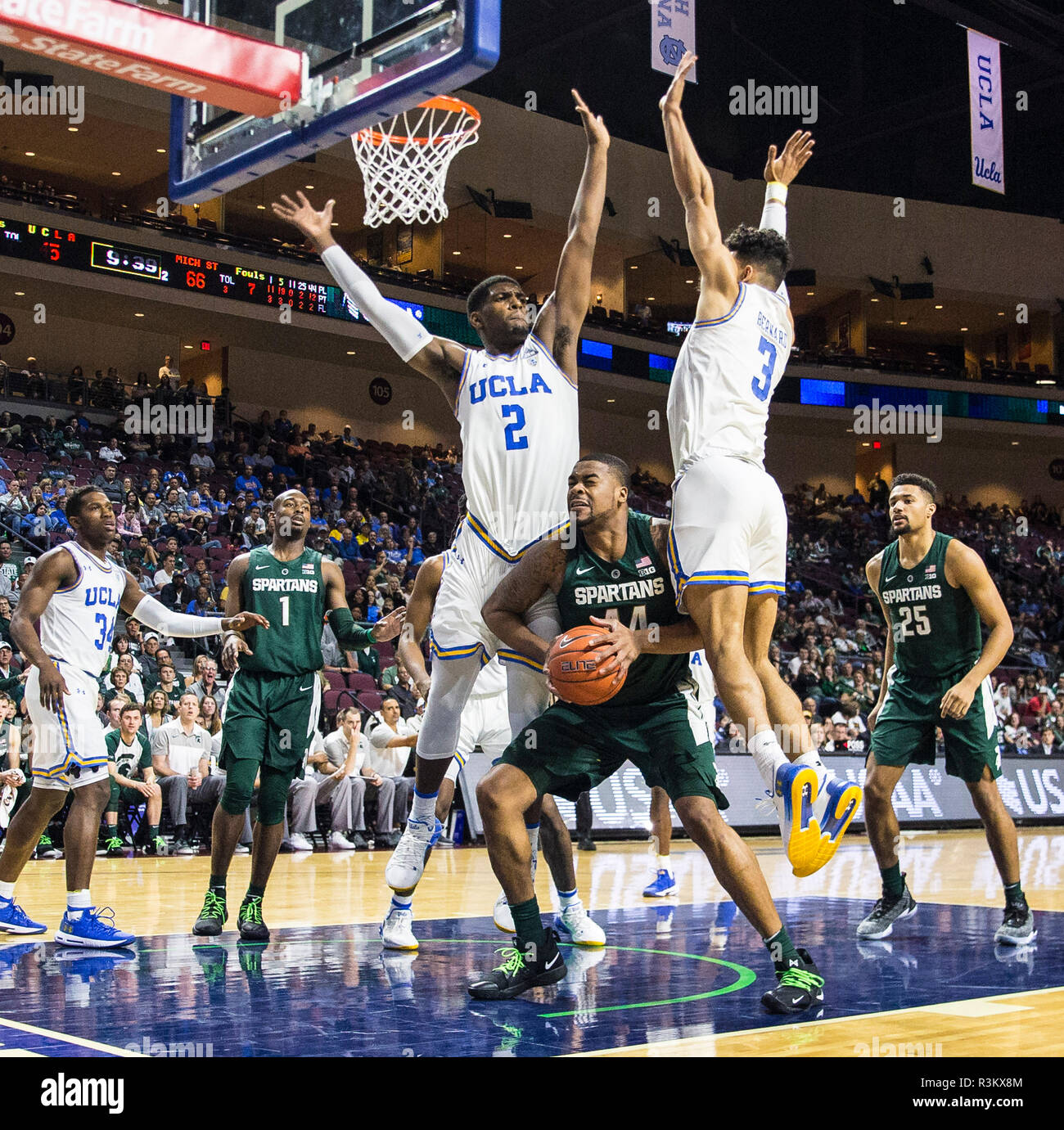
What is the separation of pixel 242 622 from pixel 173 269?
1898cm

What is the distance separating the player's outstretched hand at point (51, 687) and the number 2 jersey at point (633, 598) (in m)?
2.46

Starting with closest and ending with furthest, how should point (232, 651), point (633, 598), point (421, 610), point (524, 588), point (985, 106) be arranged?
point (633, 598) → point (524, 588) → point (232, 651) → point (421, 610) → point (985, 106)

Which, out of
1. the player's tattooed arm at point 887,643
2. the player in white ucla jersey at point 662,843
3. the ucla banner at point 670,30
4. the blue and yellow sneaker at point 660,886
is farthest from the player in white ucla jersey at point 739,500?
the ucla banner at point 670,30

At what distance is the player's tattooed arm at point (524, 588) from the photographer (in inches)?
186

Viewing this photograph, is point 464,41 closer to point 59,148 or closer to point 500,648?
point 500,648

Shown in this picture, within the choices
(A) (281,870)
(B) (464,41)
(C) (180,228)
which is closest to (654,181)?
(C) (180,228)

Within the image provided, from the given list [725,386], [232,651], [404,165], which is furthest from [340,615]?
[404,165]

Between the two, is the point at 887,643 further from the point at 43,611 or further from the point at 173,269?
the point at 173,269

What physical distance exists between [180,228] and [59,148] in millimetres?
4291

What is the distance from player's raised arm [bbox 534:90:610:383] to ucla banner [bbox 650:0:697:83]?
54.3ft

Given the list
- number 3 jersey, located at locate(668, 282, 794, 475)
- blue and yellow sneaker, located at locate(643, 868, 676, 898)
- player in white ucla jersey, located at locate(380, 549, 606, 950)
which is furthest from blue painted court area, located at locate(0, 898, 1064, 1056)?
number 3 jersey, located at locate(668, 282, 794, 475)

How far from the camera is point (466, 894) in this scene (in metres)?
Answer: 8.12

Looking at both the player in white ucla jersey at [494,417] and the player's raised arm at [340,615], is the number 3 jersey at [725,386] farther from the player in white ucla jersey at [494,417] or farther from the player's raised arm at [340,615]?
the player's raised arm at [340,615]

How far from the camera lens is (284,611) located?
20.5 feet
